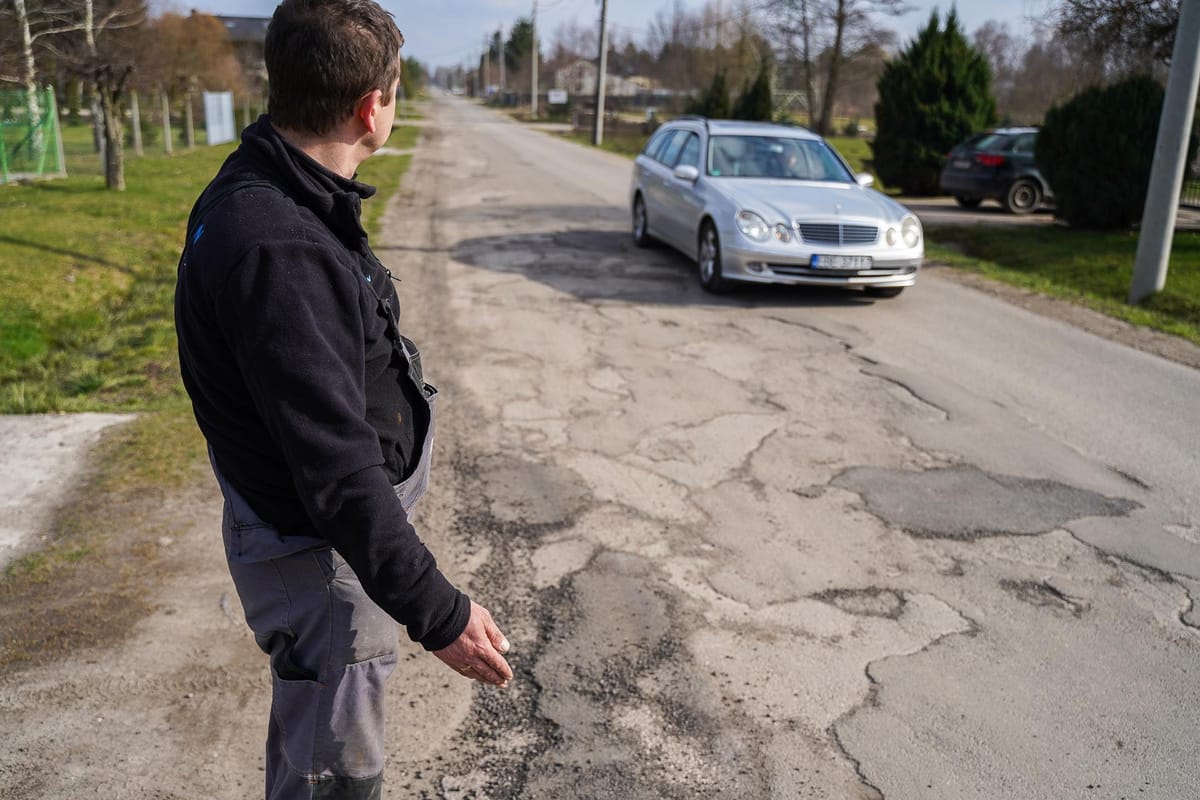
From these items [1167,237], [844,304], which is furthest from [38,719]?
[1167,237]

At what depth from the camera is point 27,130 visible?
58.9 ft

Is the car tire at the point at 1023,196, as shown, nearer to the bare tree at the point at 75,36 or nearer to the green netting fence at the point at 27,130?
the bare tree at the point at 75,36

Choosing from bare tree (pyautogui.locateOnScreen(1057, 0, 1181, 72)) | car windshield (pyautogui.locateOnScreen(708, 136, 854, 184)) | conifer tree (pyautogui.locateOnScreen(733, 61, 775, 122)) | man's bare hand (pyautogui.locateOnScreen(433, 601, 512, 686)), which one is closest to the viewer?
man's bare hand (pyautogui.locateOnScreen(433, 601, 512, 686))

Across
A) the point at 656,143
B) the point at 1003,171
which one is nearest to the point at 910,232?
the point at 656,143

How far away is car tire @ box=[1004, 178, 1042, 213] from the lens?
55.2 ft

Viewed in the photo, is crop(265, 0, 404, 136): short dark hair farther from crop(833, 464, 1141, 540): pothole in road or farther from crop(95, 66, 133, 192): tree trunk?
crop(95, 66, 133, 192): tree trunk

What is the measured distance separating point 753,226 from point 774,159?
5.60 feet

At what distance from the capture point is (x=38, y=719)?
9.86ft

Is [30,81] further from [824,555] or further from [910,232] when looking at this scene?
[824,555]

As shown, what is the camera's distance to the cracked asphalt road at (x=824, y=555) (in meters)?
2.99

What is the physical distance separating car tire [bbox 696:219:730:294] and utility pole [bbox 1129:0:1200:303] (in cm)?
417

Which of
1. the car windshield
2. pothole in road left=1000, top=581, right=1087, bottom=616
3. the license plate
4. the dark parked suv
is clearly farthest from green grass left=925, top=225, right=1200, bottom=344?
pothole in road left=1000, top=581, right=1087, bottom=616

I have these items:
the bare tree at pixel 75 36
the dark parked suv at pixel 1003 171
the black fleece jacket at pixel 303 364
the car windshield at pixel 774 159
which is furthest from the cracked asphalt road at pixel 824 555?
the bare tree at pixel 75 36

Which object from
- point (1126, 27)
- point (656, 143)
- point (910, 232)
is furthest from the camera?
point (1126, 27)
